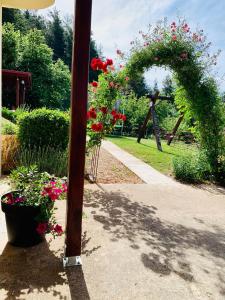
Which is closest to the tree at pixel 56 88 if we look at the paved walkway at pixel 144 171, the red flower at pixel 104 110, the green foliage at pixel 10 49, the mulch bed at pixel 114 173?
the green foliage at pixel 10 49

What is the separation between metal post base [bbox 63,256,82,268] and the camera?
257 centimetres

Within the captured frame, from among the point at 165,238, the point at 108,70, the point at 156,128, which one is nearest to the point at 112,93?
the point at 108,70

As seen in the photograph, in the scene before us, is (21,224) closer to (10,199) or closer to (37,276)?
(10,199)

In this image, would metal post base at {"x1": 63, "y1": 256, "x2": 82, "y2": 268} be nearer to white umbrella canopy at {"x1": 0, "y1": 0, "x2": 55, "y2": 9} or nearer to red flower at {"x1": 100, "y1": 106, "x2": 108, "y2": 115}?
red flower at {"x1": 100, "y1": 106, "x2": 108, "y2": 115}

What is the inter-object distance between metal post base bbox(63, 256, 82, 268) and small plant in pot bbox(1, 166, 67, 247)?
0.29 metres

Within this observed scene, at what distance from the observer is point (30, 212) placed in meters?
2.72

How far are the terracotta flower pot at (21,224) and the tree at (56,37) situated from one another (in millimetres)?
39993

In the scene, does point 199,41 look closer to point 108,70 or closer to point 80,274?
point 108,70

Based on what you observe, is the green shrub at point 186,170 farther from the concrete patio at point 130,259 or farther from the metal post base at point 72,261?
the metal post base at point 72,261

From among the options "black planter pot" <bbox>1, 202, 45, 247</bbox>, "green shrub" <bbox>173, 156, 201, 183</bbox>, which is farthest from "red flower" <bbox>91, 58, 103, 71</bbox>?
"green shrub" <bbox>173, 156, 201, 183</bbox>

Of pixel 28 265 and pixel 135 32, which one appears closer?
pixel 28 265

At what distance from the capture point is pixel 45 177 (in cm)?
315

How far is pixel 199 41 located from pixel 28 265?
5.99m

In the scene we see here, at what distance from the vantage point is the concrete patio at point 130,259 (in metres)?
2.29
